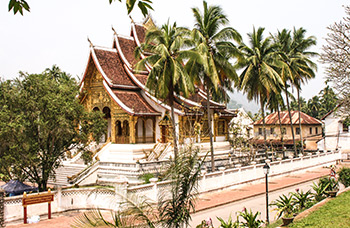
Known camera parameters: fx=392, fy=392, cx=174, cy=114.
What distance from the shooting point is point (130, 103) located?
26.9 metres

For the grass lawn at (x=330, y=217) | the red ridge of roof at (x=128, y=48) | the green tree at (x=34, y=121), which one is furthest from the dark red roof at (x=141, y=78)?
the grass lawn at (x=330, y=217)

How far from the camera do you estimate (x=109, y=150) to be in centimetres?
2723

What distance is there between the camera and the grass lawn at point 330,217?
31.6 ft

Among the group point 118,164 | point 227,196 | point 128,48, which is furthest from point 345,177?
point 128,48

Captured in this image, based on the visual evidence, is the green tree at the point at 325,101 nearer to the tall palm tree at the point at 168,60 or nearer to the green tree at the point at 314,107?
the green tree at the point at 314,107

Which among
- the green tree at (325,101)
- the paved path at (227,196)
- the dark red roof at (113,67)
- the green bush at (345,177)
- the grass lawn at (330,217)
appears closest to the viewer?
the grass lawn at (330,217)

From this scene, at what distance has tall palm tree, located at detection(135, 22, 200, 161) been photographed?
20.7 meters

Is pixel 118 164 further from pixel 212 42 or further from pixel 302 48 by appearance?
pixel 302 48

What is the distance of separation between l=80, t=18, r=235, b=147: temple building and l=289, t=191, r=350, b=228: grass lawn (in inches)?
568

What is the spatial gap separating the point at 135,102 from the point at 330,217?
18.8 meters

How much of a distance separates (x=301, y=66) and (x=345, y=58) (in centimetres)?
1654

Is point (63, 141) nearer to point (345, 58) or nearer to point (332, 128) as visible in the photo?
point (345, 58)

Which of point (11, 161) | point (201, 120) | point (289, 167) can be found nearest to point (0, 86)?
point (11, 161)

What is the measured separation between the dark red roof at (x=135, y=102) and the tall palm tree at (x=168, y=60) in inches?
203
